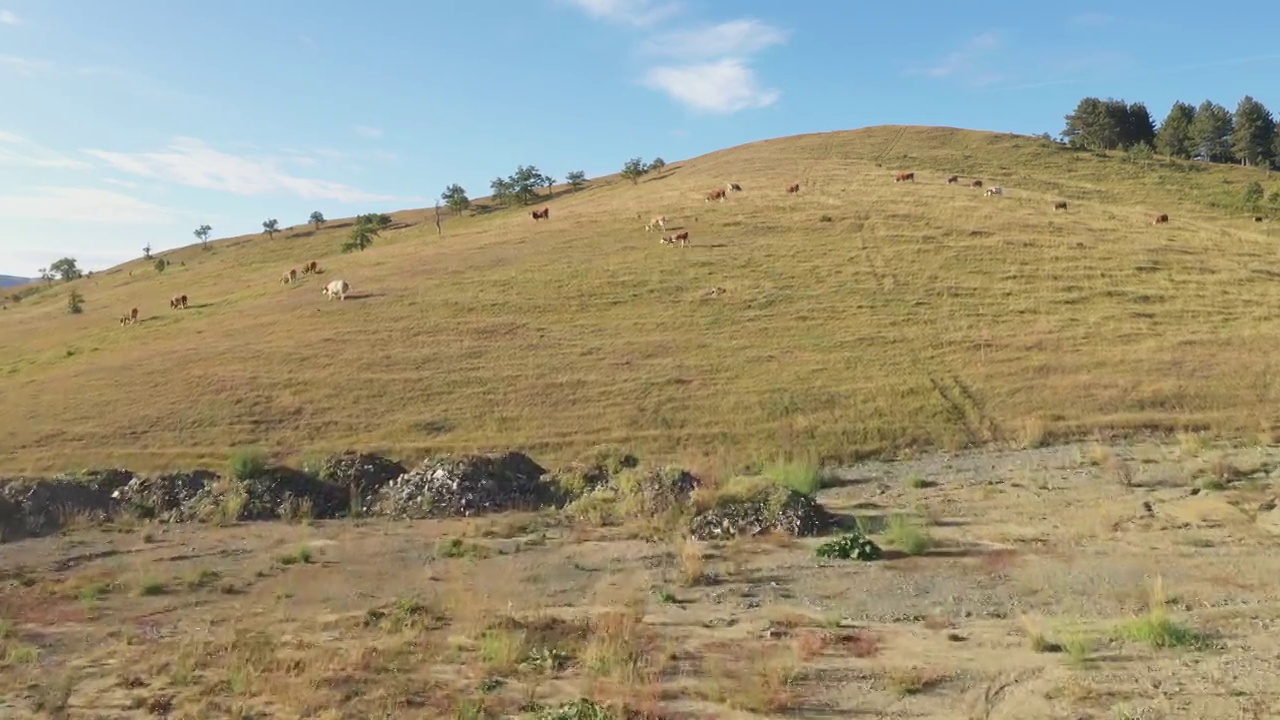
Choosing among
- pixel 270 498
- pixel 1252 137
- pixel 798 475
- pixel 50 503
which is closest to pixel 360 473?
pixel 270 498

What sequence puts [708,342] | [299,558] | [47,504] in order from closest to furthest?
[299,558] → [47,504] → [708,342]

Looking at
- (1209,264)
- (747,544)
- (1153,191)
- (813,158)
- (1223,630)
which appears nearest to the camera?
(1223,630)

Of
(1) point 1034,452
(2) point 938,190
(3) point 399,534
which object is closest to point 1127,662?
(3) point 399,534

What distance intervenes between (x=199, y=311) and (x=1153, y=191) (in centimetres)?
6724

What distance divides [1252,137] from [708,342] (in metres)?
88.9

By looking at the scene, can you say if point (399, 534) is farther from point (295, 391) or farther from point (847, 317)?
point (847, 317)

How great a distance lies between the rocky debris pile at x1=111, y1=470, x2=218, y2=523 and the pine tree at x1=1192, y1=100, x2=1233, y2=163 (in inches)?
4238

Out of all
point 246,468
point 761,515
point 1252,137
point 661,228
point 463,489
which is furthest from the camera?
point 1252,137

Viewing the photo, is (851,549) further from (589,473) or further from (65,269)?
(65,269)

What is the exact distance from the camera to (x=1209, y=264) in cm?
Result: 4391

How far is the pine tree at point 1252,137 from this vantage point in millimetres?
94625

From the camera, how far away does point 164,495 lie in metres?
22.2

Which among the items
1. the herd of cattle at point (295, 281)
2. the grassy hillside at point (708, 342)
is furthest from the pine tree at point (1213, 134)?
the herd of cattle at point (295, 281)

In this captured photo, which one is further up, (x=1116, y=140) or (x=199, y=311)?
(x=1116, y=140)
